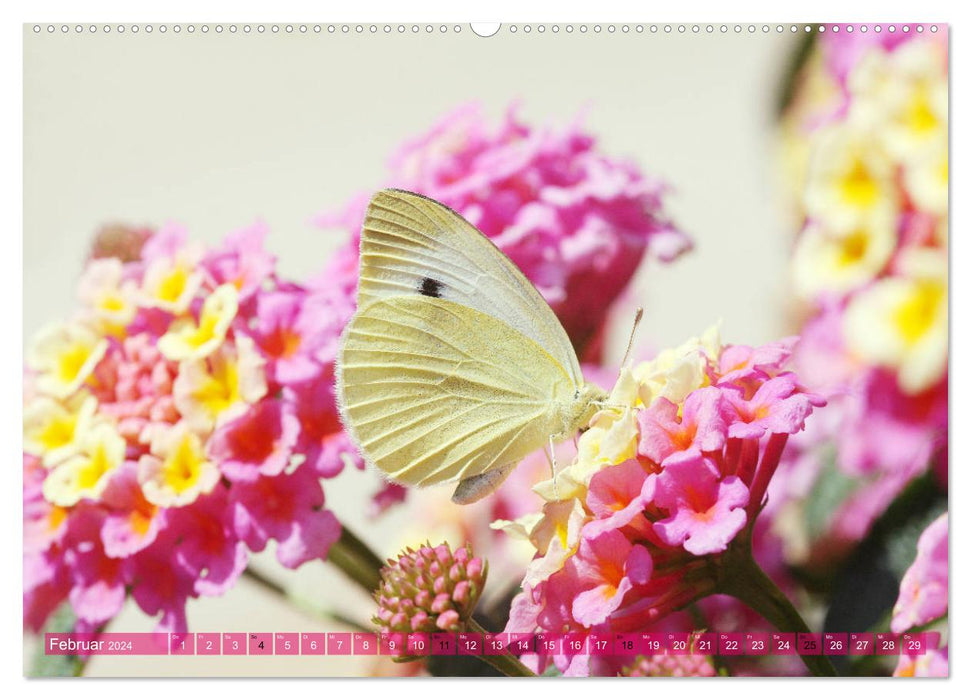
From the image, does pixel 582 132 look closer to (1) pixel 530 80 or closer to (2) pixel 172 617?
(1) pixel 530 80

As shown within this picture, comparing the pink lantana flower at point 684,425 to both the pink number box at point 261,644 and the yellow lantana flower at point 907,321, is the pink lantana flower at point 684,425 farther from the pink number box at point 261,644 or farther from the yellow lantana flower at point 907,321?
the pink number box at point 261,644

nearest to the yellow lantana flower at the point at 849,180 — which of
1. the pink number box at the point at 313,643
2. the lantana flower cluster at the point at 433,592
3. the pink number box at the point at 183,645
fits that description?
the lantana flower cluster at the point at 433,592

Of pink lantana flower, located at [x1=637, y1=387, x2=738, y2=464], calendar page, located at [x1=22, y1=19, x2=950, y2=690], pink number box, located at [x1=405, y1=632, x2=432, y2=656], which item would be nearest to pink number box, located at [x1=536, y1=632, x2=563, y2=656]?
calendar page, located at [x1=22, y1=19, x2=950, y2=690]

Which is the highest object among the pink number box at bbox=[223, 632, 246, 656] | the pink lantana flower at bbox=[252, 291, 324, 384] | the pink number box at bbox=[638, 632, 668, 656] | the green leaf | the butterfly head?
the pink lantana flower at bbox=[252, 291, 324, 384]

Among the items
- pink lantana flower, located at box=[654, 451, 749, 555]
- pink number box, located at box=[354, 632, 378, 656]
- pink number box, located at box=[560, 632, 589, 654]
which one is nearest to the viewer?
pink lantana flower, located at box=[654, 451, 749, 555]

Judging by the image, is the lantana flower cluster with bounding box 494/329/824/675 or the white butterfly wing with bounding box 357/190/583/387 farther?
the white butterfly wing with bounding box 357/190/583/387

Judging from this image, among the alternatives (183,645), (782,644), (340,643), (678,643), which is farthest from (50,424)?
(782,644)

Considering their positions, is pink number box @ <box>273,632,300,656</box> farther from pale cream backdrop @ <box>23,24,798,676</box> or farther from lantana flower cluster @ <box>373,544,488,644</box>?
lantana flower cluster @ <box>373,544,488,644</box>

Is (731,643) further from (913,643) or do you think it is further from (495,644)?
(495,644)

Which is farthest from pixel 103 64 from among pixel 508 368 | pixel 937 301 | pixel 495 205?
pixel 937 301
